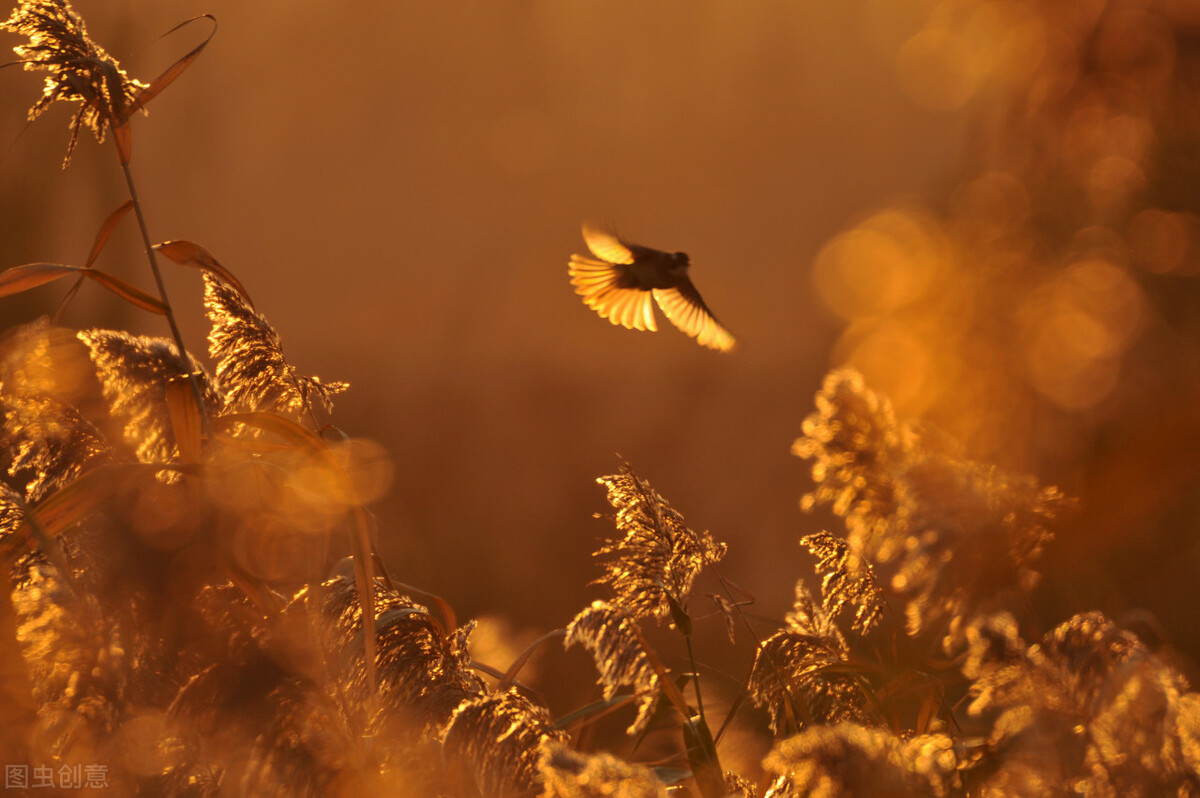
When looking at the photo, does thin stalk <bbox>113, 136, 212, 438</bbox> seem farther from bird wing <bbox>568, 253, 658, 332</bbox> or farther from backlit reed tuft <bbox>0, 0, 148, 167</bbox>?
bird wing <bbox>568, 253, 658, 332</bbox>

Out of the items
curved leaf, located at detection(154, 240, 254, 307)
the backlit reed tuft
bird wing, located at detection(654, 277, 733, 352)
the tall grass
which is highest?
the backlit reed tuft

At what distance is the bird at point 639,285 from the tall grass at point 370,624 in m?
0.65

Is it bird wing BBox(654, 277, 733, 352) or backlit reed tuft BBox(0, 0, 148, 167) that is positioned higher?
backlit reed tuft BBox(0, 0, 148, 167)

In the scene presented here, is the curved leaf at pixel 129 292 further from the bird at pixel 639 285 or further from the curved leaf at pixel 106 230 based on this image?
the bird at pixel 639 285

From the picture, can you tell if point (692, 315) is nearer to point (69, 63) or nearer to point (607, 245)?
point (607, 245)

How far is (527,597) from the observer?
3.56m

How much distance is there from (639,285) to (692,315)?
0.16 m

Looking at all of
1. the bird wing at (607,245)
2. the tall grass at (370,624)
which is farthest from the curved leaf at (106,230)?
the bird wing at (607,245)

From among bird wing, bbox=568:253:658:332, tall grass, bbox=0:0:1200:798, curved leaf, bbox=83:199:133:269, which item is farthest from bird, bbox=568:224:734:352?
curved leaf, bbox=83:199:133:269

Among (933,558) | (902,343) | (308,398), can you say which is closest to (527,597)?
(902,343)

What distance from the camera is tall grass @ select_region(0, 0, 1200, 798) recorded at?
0.55 m

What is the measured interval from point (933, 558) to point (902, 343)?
4.20 ft

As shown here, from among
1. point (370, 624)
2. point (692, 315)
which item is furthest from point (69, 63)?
point (692, 315)

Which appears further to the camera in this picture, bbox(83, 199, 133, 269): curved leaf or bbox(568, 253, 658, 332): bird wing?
bbox(568, 253, 658, 332): bird wing
